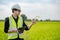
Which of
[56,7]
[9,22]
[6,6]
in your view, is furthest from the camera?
[56,7]

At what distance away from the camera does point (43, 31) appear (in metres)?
2.32

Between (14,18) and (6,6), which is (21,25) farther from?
(6,6)

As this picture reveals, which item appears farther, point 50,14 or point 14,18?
point 50,14

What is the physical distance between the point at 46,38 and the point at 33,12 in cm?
41

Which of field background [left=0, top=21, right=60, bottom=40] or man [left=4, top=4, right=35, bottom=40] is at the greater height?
man [left=4, top=4, right=35, bottom=40]

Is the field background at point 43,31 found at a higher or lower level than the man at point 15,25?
lower

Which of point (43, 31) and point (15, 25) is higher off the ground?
point (15, 25)

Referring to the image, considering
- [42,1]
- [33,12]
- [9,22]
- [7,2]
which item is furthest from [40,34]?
[9,22]

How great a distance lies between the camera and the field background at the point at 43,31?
2224mm

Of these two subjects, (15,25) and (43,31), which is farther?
(43,31)

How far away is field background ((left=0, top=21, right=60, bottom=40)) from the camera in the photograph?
2224 millimetres

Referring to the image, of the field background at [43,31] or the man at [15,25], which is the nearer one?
the man at [15,25]

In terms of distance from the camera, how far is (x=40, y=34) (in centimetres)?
226

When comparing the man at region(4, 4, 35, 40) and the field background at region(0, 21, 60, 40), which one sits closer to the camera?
the man at region(4, 4, 35, 40)
